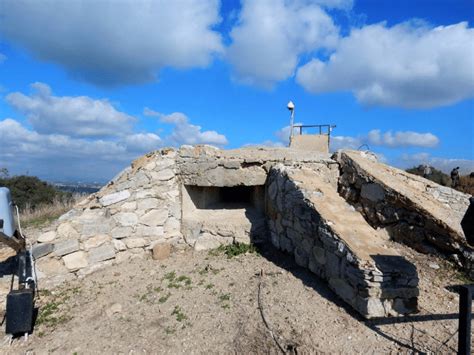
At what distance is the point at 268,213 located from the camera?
5.68m

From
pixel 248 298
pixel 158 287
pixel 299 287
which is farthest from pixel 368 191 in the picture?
pixel 158 287

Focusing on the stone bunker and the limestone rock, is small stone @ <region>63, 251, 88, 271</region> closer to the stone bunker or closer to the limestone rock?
the stone bunker

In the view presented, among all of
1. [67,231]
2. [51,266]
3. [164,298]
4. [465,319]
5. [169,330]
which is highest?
[67,231]

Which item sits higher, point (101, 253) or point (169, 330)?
point (101, 253)

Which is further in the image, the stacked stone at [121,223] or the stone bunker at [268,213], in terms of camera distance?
the stacked stone at [121,223]

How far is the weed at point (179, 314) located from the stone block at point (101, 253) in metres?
1.85

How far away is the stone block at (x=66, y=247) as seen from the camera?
496 centimetres

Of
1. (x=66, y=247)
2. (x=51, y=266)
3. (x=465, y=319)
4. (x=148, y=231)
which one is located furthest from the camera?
(x=148, y=231)

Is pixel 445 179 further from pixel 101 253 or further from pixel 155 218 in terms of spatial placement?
pixel 101 253

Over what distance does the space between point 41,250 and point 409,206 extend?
5.25m

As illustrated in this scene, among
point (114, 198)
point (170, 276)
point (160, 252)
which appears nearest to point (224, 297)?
point (170, 276)

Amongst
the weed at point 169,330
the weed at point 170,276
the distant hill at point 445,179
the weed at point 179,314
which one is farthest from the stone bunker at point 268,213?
the distant hill at point 445,179

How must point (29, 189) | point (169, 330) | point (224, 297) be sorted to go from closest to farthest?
point (169, 330) < point (224, 297) < point (29, 189)

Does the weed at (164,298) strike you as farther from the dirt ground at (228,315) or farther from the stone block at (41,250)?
the stone block at (41,250)
